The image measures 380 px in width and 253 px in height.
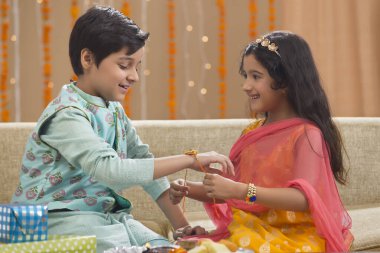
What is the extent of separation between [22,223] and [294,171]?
0.78m

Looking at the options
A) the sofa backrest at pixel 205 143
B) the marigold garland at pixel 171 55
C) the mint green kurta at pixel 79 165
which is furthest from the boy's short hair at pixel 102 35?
the marigold garland at pixel 171 55

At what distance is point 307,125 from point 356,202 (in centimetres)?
119

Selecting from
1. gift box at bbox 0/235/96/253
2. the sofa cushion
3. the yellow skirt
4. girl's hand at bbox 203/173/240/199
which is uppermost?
girl's hand at bbox 203/173/240/199

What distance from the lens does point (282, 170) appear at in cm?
199

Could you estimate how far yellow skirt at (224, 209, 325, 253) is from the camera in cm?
185

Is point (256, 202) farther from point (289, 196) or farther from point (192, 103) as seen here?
point (192, 103)

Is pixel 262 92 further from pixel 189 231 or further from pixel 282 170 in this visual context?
pixel 189 231

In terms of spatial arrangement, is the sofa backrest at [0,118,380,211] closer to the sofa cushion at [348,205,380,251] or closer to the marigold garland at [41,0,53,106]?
the sofa cushion at [348,205,380,251]

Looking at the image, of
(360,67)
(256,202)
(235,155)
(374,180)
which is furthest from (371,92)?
(256,202)

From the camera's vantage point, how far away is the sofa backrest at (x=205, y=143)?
2619mm

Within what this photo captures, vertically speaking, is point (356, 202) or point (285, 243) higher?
point (285, 243)

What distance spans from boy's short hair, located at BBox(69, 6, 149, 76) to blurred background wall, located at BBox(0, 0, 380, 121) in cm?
190

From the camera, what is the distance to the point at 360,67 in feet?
13.9

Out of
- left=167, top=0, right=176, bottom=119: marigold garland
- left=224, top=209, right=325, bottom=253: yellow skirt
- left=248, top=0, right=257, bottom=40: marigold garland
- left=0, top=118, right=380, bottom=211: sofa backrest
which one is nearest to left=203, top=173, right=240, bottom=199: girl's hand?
left=224, top=209, right=325, bottom=253: yellow skirt
